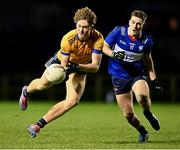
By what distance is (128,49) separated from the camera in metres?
11.6

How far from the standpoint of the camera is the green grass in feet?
35.9

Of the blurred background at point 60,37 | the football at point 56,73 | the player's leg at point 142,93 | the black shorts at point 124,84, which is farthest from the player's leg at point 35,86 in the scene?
the blurred background at point 60,37

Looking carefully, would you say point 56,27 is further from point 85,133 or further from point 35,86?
point 35,86

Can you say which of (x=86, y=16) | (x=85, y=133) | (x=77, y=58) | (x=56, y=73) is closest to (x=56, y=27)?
(x=85, y=133)

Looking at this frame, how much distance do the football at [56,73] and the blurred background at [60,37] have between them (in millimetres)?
15413

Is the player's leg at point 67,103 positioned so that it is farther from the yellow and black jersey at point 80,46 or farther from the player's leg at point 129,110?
the player's leg at point 129,110

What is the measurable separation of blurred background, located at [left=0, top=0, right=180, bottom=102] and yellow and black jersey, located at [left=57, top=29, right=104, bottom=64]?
14833 millimetres

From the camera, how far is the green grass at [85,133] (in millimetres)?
10930

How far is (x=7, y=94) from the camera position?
92.7ft

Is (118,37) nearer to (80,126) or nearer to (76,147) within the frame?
(76,147)

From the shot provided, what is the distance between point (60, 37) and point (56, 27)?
131 inches

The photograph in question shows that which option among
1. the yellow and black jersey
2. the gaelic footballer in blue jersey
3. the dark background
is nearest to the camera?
the yellow and black jersey

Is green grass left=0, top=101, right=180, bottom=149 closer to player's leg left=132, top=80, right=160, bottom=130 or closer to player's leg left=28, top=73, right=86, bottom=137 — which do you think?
player's leg left=28, top=73, right=86, bottom=137

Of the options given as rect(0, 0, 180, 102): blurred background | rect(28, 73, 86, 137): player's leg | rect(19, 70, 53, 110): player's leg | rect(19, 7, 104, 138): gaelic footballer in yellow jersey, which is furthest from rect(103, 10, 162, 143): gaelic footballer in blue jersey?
rect(0, 0, 180, 102): blurred background
